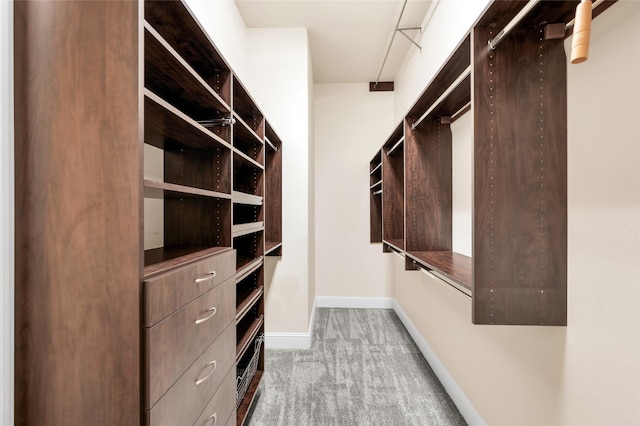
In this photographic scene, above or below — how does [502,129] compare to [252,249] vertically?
above

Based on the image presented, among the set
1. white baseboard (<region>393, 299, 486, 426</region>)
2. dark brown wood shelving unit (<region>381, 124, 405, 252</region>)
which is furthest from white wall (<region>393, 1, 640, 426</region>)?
dark brown wood shelving unit (<region>381, 124, 405, 252</region>)

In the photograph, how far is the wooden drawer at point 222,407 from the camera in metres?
1.07

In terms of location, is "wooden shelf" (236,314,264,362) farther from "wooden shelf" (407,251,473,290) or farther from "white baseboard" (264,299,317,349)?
"wooden shelf" (407,251,473,290)

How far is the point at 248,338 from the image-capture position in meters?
1.75

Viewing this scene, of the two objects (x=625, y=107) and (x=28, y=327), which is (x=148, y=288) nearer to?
(x=28, y=327)

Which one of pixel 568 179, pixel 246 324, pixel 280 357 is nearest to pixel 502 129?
pixel 568 179

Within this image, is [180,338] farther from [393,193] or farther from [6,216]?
[393,193]

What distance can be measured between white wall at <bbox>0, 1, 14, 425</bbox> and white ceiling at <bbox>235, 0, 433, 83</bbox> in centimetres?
217

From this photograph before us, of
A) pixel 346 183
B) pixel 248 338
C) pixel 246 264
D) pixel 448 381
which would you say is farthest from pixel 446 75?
pixel 346 183

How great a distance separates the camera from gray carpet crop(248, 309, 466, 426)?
5.89 feet

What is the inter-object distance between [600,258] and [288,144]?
2397mm

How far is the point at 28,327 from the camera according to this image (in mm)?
758

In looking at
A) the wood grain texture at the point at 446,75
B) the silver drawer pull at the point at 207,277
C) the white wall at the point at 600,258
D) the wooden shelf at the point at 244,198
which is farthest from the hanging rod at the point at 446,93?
the silver drawer pull at the point at 207,277

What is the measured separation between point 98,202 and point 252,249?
143cm
